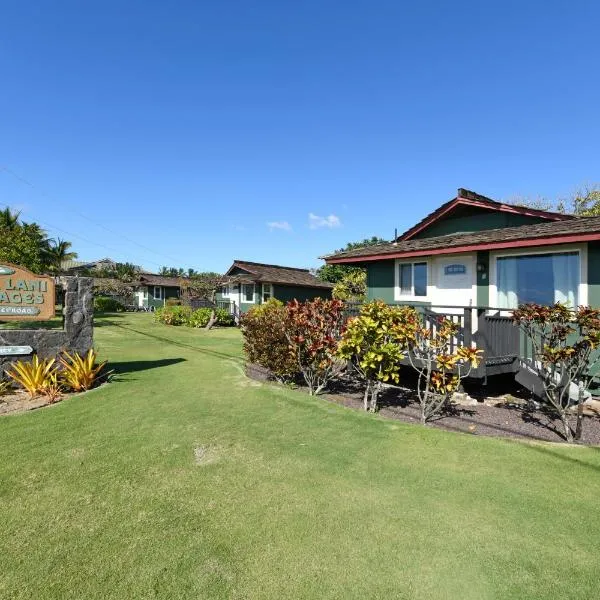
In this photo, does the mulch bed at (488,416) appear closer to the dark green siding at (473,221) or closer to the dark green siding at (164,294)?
the dark green siding at (473,221)

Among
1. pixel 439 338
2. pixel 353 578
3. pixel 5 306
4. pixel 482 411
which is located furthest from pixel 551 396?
pixel 5 306

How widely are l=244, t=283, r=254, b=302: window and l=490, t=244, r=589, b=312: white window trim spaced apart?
22.5m

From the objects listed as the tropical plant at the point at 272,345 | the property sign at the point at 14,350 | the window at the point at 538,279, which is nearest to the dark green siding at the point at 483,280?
the window at the point at 538,279

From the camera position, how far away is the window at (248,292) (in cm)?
3123

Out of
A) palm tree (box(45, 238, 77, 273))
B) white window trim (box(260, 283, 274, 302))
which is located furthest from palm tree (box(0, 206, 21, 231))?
white window trim (box(260, 283, 274, 302))

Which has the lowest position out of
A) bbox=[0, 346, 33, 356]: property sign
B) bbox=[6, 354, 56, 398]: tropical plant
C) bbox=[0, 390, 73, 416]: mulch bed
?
bbox=[0, 390, 73, 416]: mulch bed

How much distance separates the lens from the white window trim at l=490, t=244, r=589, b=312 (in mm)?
8516

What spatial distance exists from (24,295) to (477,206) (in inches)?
483

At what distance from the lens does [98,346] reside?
49.5 ft

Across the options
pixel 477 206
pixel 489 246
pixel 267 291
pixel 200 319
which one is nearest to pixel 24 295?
pixel 489 246

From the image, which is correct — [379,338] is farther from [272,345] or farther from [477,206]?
[477,206]

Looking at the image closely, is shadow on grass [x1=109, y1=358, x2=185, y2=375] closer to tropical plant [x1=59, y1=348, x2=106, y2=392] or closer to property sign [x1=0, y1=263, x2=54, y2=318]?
tropical plant [x1=59, y1=348, x2=106, y2=392]

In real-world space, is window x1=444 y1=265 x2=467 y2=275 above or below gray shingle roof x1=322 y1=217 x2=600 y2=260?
below

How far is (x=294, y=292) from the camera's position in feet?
105
